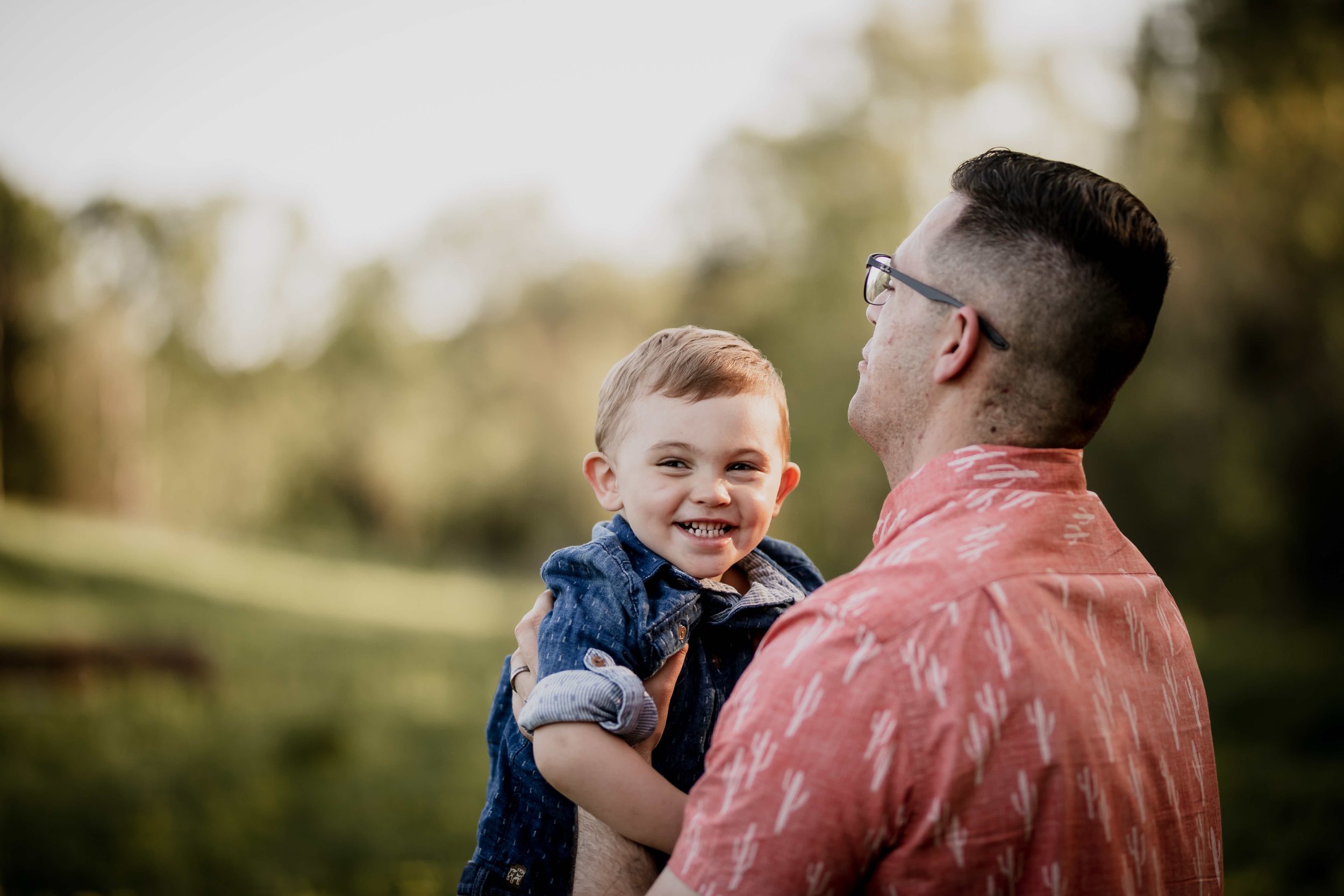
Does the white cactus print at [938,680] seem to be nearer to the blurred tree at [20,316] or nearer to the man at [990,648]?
the man at [990,648]

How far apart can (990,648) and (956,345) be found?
22.3 inches

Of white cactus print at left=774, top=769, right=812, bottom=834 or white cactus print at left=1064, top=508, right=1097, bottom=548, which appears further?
white cactus print at left=1064, top=508, right=1097, bottom=548

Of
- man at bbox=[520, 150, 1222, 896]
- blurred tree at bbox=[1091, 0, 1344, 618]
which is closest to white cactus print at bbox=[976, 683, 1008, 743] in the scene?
man at bbox=[520, 150, 1222, 896]

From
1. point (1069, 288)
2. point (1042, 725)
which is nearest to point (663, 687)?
point (1042, 725)

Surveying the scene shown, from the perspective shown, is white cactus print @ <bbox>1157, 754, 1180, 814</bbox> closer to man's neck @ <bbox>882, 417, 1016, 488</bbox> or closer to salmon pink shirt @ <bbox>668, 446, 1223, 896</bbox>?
salmon pink shirt @ <bbox>668, 446, 1223, 896</bbox>

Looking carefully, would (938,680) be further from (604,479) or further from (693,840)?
(604,479)

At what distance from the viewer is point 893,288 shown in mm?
1911

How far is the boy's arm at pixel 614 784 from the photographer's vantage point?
1740 mm

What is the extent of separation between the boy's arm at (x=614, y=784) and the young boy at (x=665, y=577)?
0.22 feet

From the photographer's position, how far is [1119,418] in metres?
10.3

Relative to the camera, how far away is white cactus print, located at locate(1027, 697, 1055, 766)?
4.50 ft

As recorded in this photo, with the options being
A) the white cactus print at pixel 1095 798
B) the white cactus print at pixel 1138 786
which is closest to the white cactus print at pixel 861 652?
the white cactus print at pixel 1095 798

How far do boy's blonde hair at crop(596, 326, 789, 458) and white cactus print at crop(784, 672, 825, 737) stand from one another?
0.79 metres

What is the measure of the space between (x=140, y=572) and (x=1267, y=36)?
45.9 ft
